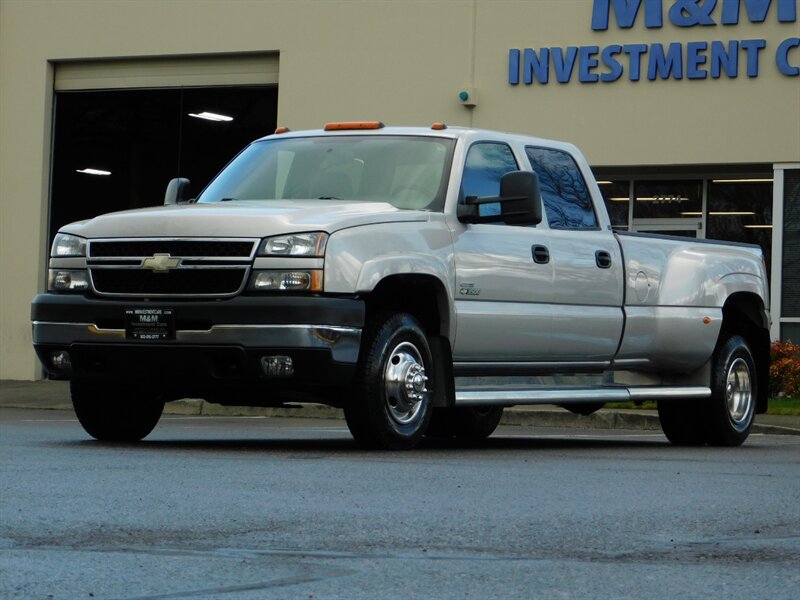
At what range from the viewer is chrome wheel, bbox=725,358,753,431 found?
12695mm

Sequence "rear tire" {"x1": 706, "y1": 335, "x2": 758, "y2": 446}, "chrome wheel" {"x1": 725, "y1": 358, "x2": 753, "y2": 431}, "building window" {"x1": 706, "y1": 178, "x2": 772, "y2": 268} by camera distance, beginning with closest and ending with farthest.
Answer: "rear tire" {"x1": 706, "y1": 335, "x2": 758, "y2": 446} → "chrome wheel" {"x1": 725, "y1": 358, "x2": 753, "y2": 431} → "building window" {"x1": 706, "y1": 178, "x2": 772, "y2": 268}

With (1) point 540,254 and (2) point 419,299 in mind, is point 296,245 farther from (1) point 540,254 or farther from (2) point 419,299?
(1) point 540,254

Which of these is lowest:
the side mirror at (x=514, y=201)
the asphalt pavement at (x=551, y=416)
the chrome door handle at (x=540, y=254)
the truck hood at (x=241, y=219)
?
the asphalt pavement at (x=551, y=416)

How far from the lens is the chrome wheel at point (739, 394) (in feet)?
41.7

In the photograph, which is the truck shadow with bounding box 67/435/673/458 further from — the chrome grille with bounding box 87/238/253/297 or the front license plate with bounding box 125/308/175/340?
the chrome grille with bounding box 87/238/253/297

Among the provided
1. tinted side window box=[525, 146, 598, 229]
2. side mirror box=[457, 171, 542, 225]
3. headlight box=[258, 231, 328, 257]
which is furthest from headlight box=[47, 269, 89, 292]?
tinted side window box=[525, 146, 598, 229]

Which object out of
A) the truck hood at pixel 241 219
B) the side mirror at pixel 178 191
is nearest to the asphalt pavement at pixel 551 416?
the side mirror at pixel 178 191

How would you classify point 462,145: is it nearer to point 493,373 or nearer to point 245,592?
point 493,373

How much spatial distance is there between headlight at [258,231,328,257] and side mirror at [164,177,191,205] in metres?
2.33

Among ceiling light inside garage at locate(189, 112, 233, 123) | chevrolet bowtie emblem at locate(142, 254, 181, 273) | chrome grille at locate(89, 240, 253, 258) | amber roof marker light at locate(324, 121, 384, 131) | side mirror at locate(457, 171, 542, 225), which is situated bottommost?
chevrolet bowtie emblem at locate(142, 254, 181, 273)

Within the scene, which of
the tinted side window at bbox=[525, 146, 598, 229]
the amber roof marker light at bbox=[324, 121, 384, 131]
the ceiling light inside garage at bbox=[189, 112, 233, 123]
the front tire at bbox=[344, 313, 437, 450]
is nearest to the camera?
the front tire at bbox=[344, 313, 437, 450]

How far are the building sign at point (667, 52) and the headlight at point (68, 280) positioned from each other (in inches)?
527

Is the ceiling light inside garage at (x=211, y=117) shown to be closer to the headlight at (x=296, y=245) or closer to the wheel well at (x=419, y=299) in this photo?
the wheel well at (x=419, y=299)

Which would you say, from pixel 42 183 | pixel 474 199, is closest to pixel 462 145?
pixel 474 199
